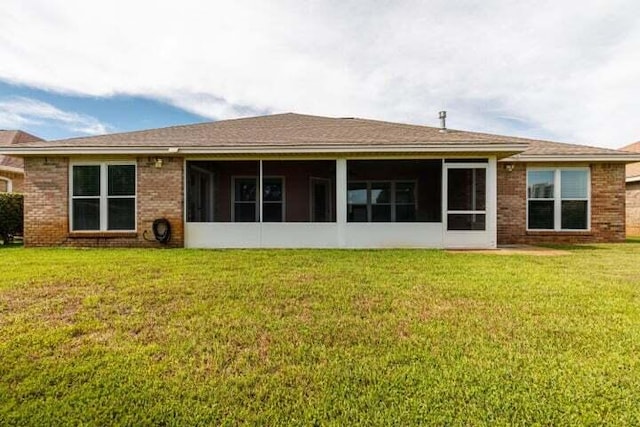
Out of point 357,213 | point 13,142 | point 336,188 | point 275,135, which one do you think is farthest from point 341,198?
point 13,142

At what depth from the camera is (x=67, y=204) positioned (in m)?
10.7

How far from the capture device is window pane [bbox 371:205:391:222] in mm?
15062

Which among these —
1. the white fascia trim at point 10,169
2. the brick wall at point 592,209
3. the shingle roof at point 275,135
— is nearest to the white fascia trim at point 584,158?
the brick wall at point 592,209

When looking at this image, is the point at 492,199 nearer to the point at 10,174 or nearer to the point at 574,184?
the point at 574,184

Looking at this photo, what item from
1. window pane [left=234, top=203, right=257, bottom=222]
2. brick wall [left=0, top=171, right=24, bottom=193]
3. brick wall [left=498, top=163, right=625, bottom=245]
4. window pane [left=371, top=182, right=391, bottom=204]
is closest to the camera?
brick wall [left=498, top=163, right=625, bottom=245]

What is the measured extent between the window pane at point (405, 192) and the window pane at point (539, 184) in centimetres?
413

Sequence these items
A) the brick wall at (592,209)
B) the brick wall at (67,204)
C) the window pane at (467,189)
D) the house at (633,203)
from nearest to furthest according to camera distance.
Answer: the brick wall at (67,204) < the window pane at (467,189) < the brick wall at (592,209) < the house at (633,203)

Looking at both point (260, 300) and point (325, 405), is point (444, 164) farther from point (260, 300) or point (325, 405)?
point (325, 405)

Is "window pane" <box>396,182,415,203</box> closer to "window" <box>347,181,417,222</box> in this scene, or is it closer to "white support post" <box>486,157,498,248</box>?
"window" <box>347,181,417,222</box>

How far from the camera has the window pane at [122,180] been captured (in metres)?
10.7

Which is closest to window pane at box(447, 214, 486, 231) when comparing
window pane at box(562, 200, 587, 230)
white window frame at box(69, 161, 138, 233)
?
window pane at box(562, 200, 587, 230)

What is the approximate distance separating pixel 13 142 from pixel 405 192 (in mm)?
20847

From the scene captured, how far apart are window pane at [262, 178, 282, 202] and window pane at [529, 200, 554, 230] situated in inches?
338

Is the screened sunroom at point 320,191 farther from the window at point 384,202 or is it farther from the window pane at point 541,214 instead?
the window pane at point 541,214
